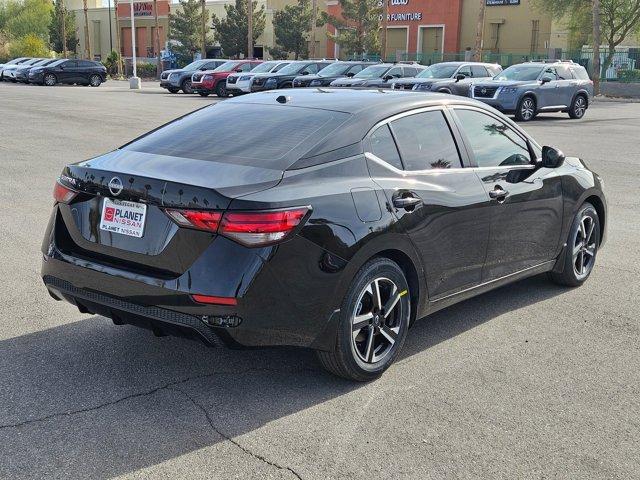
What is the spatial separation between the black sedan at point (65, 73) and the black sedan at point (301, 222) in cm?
4424

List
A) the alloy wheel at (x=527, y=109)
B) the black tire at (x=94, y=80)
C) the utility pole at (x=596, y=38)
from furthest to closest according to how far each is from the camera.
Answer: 1. the black tire at (x=94, y=80)
2. the utility pole at (x=596, y=38)
3. the alloy wheel at (x=527, y=109)

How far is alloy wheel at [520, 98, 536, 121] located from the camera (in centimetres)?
2442

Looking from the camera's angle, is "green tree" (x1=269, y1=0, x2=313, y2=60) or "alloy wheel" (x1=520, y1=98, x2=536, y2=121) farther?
"green tree" (x1=269, y1=0, x2=313, y2=60)

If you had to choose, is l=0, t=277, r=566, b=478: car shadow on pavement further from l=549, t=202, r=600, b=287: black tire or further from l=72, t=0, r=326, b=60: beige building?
l=72, t=0, r=326, b=60: beige building

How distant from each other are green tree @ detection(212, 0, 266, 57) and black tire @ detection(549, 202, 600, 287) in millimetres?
71712

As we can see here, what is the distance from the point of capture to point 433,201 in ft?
15.8

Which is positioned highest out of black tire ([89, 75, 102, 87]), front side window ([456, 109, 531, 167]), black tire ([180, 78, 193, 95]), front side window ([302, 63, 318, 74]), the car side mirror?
front side window ([456, 109, 531, 167])

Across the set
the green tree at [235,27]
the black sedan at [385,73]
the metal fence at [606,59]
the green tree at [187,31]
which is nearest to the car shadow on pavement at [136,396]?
the black sedan at [385,73]

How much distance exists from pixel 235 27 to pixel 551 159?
2878 inches

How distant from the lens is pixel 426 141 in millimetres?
5020

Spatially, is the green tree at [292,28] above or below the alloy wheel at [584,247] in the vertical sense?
above

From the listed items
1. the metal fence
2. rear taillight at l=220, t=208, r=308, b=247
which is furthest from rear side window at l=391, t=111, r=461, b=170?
the metal fence

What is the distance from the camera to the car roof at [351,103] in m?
4.50

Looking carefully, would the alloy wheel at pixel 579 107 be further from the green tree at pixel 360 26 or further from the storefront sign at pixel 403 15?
the storefront sign at pixel 403 15
